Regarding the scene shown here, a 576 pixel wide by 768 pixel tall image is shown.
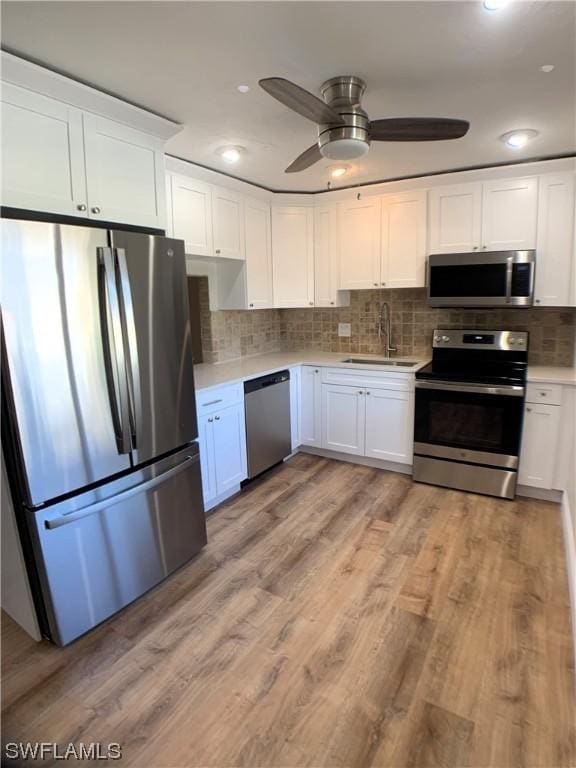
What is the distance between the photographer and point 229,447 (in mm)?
3098

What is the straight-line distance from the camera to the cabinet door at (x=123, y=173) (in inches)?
77.8

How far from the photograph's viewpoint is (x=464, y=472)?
3.21 m

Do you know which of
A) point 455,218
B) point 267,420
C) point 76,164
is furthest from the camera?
point 267,420

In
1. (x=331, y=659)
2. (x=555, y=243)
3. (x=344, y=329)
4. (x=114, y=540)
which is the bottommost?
(x=331, y=659)

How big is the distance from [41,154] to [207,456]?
190 centimetres

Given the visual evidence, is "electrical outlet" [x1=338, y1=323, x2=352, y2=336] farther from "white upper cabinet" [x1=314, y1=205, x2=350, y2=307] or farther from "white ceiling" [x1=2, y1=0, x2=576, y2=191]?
"white ceiling" [x1=2, y1=0, x2=576, y2=191]

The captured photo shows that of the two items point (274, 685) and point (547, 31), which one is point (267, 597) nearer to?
point (274, 685)

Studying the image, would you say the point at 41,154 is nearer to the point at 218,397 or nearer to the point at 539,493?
the point at 218,397

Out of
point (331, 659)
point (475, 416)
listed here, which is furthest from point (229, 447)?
point (475, 416)

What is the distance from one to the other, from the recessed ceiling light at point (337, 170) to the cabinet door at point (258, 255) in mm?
746

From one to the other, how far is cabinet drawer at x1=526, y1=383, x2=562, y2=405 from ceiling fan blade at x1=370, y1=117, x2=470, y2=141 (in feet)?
5.94

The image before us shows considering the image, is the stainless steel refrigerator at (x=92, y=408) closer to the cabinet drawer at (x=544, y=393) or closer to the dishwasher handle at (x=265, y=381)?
the dishwasher handle at (x=265, y=381)

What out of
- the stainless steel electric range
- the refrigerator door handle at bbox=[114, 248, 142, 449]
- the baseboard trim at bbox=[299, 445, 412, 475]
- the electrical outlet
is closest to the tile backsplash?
the electrical outlet

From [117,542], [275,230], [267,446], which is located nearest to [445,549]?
[267,446]
